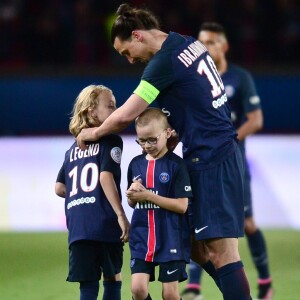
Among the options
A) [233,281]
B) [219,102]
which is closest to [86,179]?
[219,102]

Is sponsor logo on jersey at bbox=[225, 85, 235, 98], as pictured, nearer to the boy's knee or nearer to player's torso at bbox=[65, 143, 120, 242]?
player's torso at bbox=[65, 143, 120, 242]

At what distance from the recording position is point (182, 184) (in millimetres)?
5215

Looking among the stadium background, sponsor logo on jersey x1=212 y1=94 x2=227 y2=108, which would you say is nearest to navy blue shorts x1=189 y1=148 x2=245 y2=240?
sponsor logo on jersey x1=212 y1=94 x2=227 y2=108

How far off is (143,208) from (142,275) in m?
0.35

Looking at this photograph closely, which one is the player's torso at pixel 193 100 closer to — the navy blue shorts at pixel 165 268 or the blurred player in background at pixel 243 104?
the navy blue shorts at pixel 165 268

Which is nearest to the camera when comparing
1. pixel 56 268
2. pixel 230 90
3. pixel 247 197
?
pixel 247 197

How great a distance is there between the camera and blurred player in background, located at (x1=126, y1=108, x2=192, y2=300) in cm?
521

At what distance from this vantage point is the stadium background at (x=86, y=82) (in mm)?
10047

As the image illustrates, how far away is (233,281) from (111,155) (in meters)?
0.93

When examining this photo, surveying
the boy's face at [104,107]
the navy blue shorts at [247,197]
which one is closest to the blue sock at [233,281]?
the boy's face at [104,107]

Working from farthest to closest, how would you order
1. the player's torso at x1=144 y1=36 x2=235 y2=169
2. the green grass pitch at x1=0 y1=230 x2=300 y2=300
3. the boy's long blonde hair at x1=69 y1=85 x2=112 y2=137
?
the green grass pitch at x1=0 y1=230 x2=300 y2=300 → the boy's long blonde hair at x1=69 y1=85 x2=112 y2=137 → the player's torso at x1=144 y1=36 x2=235 y2=169

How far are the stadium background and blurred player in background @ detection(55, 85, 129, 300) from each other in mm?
1956

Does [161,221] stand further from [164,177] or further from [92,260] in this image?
[92,260]

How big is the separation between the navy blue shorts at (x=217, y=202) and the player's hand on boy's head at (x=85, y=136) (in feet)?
1.85
